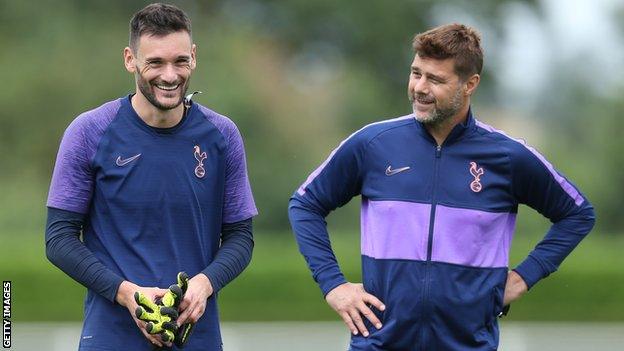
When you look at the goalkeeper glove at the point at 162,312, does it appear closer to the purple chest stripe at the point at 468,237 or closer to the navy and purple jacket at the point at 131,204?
the navy and purple jacket at the point at 131,204

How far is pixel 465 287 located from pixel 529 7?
28.1m

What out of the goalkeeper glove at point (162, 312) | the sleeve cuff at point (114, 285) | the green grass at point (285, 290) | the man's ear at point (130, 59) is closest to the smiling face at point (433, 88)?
the man's ear at point (130, 59)

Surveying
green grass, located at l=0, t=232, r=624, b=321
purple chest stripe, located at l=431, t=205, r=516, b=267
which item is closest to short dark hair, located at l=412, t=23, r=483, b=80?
purple chest stripe, located at l=431, t=205, r=516, b=267

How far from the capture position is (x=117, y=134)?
17.3 ft

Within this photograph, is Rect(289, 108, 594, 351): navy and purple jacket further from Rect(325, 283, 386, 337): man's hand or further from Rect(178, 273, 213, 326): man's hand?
Rect(178, 273, 213, 326): man's hand

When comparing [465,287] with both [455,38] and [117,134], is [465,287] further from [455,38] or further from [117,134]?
[117,134]

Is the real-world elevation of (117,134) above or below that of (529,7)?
below

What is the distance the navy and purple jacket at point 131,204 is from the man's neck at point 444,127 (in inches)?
38.5

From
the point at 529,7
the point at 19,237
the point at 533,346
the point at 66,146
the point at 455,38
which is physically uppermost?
the point at 529,7

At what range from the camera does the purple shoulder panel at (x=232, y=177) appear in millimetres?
5445

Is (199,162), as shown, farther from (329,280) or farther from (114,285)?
(329,280)

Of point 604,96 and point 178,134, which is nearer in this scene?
point 178,134

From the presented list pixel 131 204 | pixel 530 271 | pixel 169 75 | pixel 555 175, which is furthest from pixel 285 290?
pixel 169 75

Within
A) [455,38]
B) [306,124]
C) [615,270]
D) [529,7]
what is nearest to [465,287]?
[455,38]
